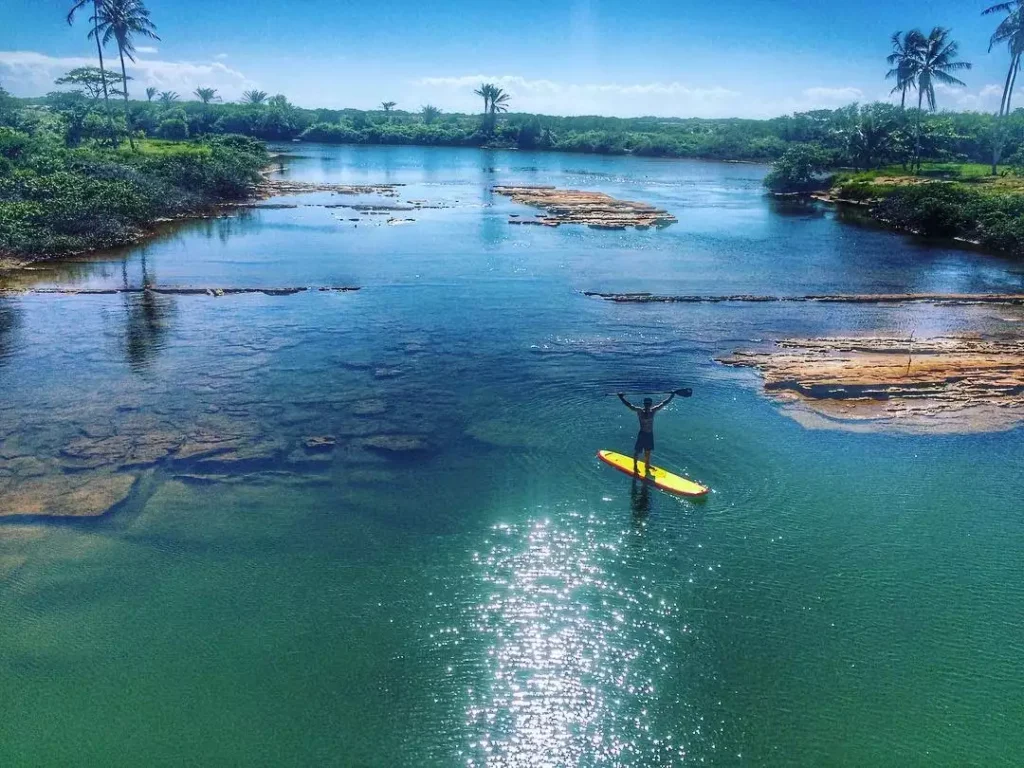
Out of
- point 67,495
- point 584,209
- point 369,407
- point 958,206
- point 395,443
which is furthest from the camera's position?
point 584,209

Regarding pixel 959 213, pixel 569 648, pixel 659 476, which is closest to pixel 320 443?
pixel 659 476

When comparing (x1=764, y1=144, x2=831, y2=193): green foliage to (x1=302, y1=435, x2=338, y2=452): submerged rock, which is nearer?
(x1=302, y1=435, x2=338, y2=452): submerged rock

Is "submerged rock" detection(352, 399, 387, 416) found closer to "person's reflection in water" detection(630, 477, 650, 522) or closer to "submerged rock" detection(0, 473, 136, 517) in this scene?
"submerged rock" detection(0, 473, 136, 517)

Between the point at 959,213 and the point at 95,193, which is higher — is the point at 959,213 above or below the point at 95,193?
below

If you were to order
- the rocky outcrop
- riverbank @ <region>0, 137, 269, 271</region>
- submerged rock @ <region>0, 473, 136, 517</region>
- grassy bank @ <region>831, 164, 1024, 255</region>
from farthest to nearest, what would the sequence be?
the rocky outcrop → grassy bank @ <region>831, 164, 1024, 255</region> → riverbank @ <region>0, 137, 269, 271</region> → submerged rock @ <region>0, 473, 136, 517</region>

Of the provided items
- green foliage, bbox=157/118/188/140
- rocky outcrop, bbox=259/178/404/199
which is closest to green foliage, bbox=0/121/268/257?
rocky outcrop, bbox=259/178/404/199

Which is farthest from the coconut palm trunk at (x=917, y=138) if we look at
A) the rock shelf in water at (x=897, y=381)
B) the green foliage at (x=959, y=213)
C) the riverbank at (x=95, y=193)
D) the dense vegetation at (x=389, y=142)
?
the riverbank at (x=95, y=193)

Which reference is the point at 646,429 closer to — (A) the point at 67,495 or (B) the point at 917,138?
(A) the point at 67,495
